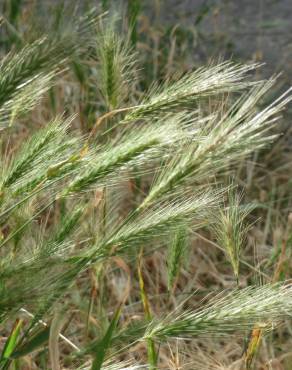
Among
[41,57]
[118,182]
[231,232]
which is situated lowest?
[231,232]

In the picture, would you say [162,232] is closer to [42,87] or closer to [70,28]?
[42,87]

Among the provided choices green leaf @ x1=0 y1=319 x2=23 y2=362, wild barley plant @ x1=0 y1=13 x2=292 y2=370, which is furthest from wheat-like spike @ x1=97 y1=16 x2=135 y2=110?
green leaf @ x1=0 y1=319 x2=23 y2=362

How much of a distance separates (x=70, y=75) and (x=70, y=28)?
1.74m

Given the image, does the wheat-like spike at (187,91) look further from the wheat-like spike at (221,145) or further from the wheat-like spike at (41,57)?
the wheat-like spike at (41,57)

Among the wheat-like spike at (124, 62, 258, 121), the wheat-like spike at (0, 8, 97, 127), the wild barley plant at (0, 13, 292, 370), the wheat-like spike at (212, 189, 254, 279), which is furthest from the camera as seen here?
the wheat-like spike at (212, 189, 254, 279)

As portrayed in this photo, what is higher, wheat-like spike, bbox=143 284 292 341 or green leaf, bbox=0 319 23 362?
green leaf, bbox=0 319 23 362

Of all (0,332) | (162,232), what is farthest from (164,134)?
(0,332)

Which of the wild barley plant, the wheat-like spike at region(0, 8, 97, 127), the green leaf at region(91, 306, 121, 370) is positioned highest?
the wheat-like spike at region(0, 8, 97, 127)

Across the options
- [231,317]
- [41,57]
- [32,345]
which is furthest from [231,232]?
[41,57]

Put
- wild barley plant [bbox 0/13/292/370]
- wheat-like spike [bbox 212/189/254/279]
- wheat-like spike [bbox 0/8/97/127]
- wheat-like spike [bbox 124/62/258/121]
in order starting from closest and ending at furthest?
wheat-like spike [bbox 0/8/97/127] < wild barley plant [bbox 0/13/292/370] < wheat-like spike [bbox 124/62/258/121] < wheat-like spike [bbox 212/189/254/279]

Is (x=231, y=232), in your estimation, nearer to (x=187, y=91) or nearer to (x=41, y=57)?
(x=187, y=91)

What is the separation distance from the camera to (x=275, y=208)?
244cm

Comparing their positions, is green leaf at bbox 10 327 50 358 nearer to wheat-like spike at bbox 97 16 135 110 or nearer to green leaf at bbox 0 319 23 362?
green leaf at bbox 0 319 23 362

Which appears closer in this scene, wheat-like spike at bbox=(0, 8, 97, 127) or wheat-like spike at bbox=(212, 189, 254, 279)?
wheat-like spike at bbox=(0, 8, 97, 127)
